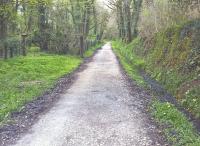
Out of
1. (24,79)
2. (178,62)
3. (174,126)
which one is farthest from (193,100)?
(24,79)

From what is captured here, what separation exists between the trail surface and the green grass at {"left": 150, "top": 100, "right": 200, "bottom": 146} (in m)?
0.35

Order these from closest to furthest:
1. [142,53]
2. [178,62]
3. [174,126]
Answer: [174,126]
[178,62]
[142,53]

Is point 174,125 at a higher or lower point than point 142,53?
lower

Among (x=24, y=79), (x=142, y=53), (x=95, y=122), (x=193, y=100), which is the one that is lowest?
(x=95, y=122)

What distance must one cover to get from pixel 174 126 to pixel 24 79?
1198cm

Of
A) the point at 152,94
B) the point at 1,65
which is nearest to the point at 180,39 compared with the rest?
the point at 152,94

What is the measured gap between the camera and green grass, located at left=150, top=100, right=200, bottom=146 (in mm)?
9852

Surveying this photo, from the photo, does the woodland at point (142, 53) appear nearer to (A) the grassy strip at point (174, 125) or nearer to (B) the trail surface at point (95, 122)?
(A) the grassy strip at point (174, 125)

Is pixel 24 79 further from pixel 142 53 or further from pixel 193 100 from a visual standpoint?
pixel 142 53

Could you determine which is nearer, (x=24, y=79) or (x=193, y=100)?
(x=193, y=100)

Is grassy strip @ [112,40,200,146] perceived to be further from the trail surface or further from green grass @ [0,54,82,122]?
green grass @ [0,54,82,122]

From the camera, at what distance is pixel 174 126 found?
36.7ft

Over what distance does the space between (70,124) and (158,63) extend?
1270 centimetres

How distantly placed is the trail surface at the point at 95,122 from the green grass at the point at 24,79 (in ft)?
4.73
